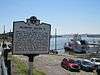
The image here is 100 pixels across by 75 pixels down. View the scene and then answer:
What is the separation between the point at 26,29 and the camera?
999 cm

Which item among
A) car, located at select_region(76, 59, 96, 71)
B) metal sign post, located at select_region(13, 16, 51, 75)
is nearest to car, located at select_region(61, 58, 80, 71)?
car, located at select_region(76, 59, 96, 71)

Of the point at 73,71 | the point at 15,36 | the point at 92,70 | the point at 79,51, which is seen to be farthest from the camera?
the point at 79,51

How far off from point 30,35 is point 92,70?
29.4 m

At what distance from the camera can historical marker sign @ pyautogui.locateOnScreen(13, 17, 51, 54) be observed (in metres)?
9.84

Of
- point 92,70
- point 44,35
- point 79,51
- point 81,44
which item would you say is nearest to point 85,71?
point 92,70

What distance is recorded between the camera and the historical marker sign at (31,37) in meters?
9.84

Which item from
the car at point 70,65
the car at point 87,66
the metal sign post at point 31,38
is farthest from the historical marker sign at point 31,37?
the car at point 87,66

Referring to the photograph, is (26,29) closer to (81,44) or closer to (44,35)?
(44,35)

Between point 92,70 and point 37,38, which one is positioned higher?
point 37,38

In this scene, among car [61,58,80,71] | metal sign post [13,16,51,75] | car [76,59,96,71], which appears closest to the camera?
metal sign post [13,16,51,75]

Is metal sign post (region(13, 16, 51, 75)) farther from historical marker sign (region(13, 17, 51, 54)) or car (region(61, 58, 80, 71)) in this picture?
car (region(61, 58, 80, 71))

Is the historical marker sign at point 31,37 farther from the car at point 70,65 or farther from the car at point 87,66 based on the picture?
the car at point 87,66

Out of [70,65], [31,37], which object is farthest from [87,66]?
[31,37]

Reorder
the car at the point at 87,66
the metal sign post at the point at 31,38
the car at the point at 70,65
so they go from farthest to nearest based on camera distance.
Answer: the car at the point at 87,66, the car at the point at 70,65, the metal sign post at the point at 31,38
